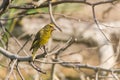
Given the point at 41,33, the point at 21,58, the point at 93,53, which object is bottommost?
the point at 93,53

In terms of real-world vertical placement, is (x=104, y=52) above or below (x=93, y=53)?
above

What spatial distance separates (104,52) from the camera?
5.07m

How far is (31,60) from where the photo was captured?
6.86 ft

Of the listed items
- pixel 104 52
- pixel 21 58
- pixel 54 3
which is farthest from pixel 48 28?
pixel 104 52

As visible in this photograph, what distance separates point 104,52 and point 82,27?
39.2 inches

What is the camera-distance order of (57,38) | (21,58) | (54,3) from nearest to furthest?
1. (21,58)
2. (54,3)
3. (57,38)

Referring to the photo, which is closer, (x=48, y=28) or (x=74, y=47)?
(x=48, y=28)

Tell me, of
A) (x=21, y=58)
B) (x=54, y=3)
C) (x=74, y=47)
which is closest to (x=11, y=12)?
(x=54, y=3)

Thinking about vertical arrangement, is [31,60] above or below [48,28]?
below

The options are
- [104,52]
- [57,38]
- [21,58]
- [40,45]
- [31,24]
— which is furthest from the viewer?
[31,24]

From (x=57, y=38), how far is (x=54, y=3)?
9.55ft

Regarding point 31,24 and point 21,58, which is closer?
point 21,58

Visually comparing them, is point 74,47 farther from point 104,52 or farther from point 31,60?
point 31,60

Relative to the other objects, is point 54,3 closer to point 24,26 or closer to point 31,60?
point 31,60
